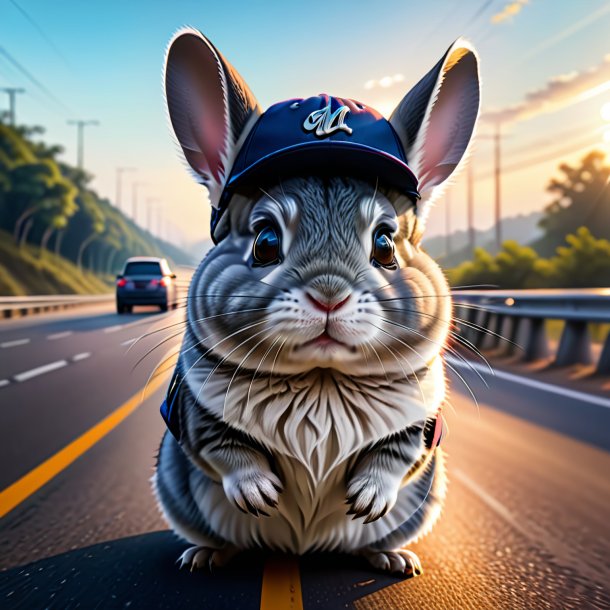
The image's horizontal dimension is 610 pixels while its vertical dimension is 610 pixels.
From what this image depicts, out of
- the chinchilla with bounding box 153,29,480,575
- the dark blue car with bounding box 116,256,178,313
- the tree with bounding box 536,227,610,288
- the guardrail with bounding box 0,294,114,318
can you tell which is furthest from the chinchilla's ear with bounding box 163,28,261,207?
the tree with bounding box 536,227,610,288

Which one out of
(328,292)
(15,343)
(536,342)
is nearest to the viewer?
(328,292)

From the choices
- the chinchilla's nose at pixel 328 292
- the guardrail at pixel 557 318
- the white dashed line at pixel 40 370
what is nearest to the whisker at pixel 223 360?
the chinchilla's nose at pixel 328 292

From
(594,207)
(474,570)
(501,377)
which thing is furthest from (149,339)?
(594,207)

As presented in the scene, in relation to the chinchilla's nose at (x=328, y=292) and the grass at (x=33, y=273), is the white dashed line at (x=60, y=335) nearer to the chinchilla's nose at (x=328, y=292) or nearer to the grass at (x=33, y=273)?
the chinchilla's nose at (x=328, y=292)

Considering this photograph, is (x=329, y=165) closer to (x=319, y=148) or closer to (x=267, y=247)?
(x=319, y=148)

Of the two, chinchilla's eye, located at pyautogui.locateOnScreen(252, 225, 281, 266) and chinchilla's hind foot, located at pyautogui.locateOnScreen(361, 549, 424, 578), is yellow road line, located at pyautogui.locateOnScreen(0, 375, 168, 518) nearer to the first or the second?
chinchilla's hind foot, located at pyautogui.locateOnScreen(361, 549, 424, 578)

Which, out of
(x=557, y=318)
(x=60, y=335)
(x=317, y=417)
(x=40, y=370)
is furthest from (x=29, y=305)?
(x=317, y=417)

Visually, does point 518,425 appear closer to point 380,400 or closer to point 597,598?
point 597,598
